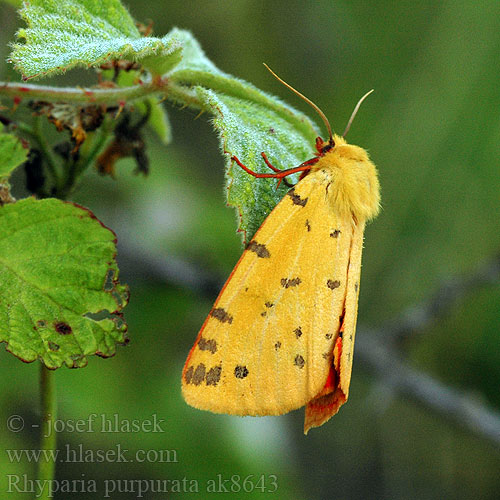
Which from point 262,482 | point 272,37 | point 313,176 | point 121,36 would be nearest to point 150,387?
point 262,482

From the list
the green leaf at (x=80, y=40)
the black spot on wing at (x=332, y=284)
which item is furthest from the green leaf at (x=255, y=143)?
the black spot on wing at (x=332, y=284)

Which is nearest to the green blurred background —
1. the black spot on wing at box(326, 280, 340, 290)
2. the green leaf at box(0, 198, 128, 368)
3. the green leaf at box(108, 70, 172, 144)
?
the green leaf at box(108, 70, 172, 144)

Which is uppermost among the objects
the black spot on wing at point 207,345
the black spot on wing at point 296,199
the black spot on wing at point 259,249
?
the black spot on wing at point 296,199

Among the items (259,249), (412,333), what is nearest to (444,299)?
(412,333)

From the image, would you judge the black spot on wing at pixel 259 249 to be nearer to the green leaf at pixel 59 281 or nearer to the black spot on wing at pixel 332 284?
the black spot on wing at pixel 332 284

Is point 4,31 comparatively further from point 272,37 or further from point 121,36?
point 272,37

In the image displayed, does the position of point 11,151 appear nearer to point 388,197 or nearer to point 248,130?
point 248,130

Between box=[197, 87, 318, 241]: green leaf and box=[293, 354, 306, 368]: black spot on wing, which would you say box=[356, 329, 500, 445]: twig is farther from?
box=[197, 87, 318, 241]: green leaf
